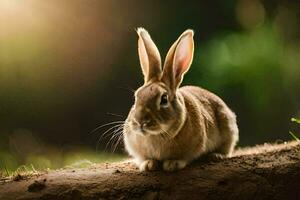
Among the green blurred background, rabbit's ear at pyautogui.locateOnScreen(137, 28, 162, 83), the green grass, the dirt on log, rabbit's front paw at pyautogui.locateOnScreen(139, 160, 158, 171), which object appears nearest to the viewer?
the dirt on log

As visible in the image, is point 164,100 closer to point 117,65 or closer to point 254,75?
point 254,75

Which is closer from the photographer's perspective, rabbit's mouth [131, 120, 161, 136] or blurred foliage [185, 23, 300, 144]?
rabbit's mouth [131, 120, 161, 136]

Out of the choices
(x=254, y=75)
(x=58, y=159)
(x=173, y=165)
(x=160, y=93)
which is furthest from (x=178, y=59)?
(x=254, y=75)

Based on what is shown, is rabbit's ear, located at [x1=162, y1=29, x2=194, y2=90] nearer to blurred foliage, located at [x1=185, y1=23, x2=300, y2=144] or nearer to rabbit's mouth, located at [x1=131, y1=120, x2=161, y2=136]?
rabbit's mouth, located at [x1=131, y1=120, x2=161, y2=136]

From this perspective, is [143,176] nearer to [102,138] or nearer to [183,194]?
[183,194]

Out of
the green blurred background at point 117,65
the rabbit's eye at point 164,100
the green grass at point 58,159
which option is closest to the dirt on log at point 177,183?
the rabbit's eye at point 164,100

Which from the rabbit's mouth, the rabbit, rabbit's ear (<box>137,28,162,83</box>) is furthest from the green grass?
the rabbit's mouth

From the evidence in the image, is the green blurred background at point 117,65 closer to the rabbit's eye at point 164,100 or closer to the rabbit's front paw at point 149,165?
the rabbit's front paw at point 149,165
